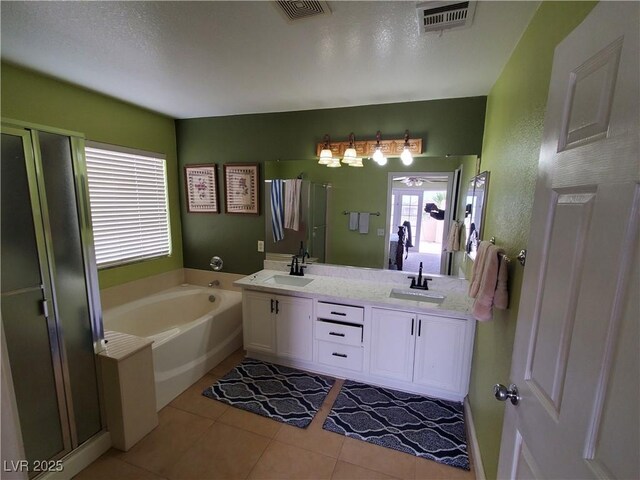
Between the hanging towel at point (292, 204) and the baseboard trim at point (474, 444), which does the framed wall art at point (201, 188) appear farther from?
the baseboard trim at point (474, 444)

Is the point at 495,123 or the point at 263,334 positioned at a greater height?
the point at 495,123

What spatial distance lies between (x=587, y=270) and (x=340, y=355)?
6.83ft

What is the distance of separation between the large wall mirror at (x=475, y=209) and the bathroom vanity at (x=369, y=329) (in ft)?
1.44

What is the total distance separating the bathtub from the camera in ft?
7.35

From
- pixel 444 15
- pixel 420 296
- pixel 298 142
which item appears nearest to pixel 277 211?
pixel 298 142

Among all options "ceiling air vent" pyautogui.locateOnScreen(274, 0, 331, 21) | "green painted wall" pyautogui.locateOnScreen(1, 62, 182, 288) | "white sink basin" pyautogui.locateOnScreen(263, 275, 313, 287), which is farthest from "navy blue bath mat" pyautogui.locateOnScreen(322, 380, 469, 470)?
"ceiling air vent" pyautogui.locateOnScreen(274, 0, 331, 21)

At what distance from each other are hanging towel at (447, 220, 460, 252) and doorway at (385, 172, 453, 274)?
5 cm

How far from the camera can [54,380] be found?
1.51 m

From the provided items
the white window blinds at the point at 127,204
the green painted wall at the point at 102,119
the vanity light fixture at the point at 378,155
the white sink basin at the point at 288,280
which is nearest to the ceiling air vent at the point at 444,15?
the vanity light fixture at the point at 378,155

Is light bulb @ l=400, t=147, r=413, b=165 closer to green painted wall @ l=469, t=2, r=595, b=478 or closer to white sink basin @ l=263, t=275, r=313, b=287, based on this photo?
green painted wall @ l=469, t=2, r=595, b=478

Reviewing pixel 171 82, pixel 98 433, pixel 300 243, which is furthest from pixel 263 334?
pixel 171 82

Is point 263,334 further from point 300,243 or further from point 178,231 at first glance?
point 178,231

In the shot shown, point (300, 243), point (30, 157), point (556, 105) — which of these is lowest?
point (300, 243)

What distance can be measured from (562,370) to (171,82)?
2.76 m
